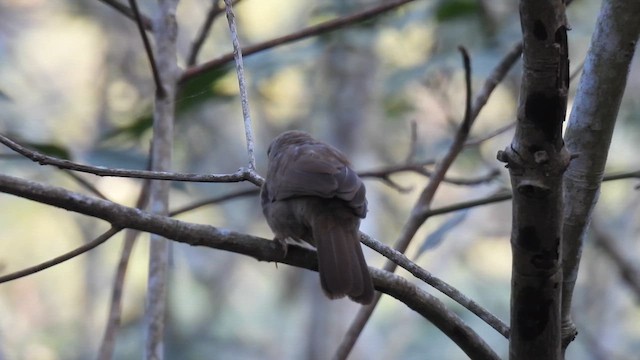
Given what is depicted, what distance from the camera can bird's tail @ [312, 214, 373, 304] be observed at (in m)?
2.03

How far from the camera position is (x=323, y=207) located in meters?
2.52

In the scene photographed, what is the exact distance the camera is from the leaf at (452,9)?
145 inches

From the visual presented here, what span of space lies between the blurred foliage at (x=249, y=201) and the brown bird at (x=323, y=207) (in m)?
3.30

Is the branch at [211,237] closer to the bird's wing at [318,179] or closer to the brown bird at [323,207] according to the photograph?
the brown bird at [323,207]

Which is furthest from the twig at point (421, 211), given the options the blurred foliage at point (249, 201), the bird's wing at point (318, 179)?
the blurred foliage at point (249, 201)

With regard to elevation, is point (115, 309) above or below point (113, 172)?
above

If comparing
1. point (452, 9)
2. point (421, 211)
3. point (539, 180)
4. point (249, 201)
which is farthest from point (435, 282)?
point (249, 201)

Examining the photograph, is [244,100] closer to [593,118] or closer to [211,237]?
[211,237]

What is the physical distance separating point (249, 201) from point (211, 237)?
8.07 meters

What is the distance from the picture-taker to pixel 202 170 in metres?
8.72

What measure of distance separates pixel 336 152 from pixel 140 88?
642cm

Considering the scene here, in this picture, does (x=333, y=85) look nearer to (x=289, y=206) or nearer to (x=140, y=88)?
(x=140, y=88)

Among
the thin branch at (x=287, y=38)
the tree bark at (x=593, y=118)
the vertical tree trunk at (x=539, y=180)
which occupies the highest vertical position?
the thin branch at (x=287, y=38)

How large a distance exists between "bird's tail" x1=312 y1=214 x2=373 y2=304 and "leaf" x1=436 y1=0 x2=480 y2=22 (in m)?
1.55
